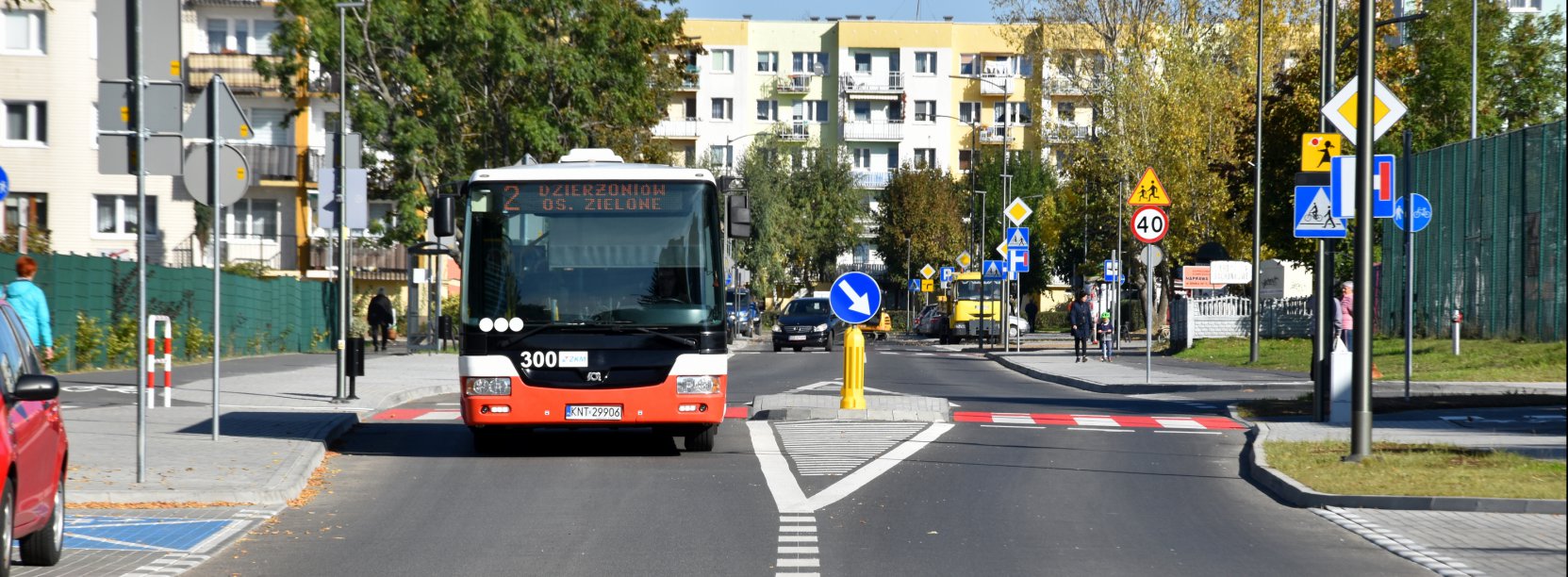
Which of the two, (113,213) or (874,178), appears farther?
(874,178)

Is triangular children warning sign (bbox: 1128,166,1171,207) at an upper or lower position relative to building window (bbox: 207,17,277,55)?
lower

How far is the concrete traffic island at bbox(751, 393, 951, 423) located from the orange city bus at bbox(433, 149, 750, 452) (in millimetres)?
4607

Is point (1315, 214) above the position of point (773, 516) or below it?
above

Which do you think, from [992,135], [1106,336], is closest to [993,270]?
[1106,336]

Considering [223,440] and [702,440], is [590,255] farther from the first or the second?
[223,440]

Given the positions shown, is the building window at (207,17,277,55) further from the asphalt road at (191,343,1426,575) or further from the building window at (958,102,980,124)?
the building window at (958,102,980,124)

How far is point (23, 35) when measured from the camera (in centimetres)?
5241

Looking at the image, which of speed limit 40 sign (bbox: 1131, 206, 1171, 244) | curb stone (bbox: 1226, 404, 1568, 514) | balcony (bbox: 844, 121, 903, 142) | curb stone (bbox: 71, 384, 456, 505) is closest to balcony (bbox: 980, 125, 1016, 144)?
balcony (bbox: 844, 121, 903, 142)

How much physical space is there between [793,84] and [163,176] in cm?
5266

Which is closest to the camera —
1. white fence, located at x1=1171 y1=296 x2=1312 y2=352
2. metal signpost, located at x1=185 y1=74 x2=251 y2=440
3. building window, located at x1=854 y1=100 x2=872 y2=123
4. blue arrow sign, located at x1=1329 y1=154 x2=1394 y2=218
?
metal signpost, located at x1=185 y1=74 x2=251 y2=440

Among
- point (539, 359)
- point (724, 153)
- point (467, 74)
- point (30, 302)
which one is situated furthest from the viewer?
point (724, 153)

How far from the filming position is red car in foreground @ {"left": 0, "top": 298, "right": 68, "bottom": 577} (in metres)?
8.05

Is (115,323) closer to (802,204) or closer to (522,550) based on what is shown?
(522,550)

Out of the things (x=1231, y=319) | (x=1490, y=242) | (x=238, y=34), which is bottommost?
(x=1231, y=319)
